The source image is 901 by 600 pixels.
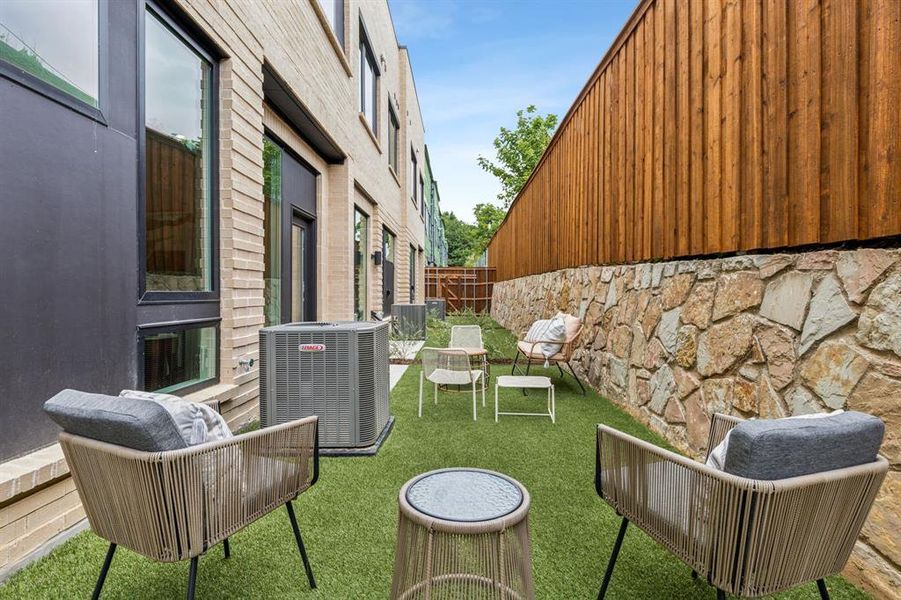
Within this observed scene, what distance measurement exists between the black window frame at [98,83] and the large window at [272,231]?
250 centimetres

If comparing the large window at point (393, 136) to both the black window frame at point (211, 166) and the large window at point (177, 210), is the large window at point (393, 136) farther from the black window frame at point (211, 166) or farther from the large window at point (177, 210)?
the large window at point (177, 210)

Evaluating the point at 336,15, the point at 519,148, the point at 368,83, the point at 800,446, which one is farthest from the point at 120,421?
the point at 519,148

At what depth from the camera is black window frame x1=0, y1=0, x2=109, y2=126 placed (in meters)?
2.04

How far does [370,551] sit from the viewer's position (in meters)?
2.23

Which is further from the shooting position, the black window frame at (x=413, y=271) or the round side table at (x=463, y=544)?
the black window frame at (x=413, y=271)

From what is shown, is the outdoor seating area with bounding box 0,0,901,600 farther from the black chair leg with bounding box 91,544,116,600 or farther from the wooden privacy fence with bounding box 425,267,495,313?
the wooden privacy fence with bounding box 425,267,495,313

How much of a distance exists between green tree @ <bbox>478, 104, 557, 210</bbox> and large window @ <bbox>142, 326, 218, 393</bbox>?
2206 cm

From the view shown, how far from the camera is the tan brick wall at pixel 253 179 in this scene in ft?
7.06

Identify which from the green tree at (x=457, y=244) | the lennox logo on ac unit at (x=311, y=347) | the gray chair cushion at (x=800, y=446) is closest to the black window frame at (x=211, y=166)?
the lennox logo on ac unit at (x=311, y=347)

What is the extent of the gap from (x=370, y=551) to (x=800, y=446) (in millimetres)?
1832

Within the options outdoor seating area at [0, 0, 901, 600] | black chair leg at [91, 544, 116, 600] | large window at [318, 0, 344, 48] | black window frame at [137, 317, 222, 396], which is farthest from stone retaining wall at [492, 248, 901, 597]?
large window at [318, 0, 344, 48]

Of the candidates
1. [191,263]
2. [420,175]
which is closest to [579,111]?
[191,263]

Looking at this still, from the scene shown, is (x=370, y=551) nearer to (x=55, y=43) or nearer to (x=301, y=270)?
(x=55, y=43)

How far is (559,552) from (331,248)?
5876 millimetres
